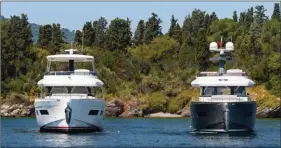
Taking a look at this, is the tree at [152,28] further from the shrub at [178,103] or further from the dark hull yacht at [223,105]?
the dark hull yacht at [223,105]

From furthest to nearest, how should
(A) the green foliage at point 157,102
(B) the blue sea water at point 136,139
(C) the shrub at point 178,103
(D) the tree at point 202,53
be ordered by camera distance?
1. (D) the tree at point 202,53
2. (A) the green foliage at point 157,102
3. (C) the shrub at point 178,103
4. (B) the blue sea water at point 136,139

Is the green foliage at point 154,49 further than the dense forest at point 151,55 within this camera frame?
Yes

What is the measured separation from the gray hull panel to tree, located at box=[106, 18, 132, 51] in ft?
305

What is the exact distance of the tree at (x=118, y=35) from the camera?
568 feet

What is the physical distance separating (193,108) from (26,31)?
86.6 metres

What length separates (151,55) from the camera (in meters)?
171

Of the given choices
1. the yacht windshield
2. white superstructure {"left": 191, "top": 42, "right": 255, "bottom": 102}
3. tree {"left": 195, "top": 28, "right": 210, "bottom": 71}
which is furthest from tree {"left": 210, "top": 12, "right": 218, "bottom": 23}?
the yacht windshield

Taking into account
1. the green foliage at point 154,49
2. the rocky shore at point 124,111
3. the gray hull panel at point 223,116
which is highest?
the green foliage at point 154,49

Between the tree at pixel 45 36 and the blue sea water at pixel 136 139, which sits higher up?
the tree at pixel 45 36

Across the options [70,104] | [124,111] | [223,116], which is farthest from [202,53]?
[70,104]

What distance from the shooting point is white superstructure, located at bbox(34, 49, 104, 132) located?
79.2m

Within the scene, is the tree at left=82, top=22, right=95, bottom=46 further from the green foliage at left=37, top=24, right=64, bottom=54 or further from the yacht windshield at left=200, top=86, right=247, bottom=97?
the yacht windshield at left=200, top=86, right=247, bottom=97

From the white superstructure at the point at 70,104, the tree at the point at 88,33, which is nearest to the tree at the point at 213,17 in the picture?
the tree at the point at 88,33

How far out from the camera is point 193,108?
81.8 m
